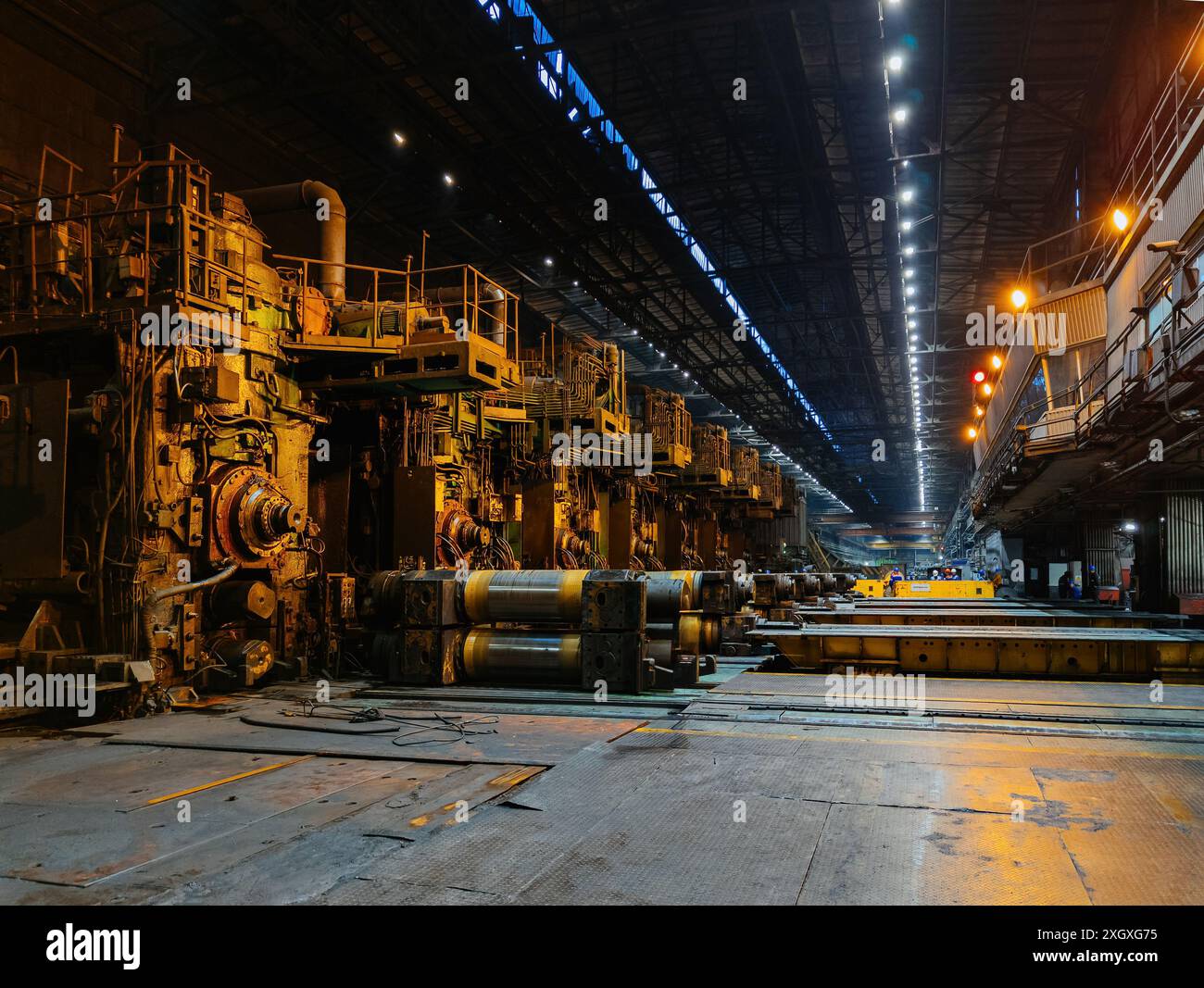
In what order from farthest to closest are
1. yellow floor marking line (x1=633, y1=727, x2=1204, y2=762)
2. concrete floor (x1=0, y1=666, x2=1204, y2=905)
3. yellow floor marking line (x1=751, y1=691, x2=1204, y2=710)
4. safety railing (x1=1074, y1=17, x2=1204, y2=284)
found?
safety railing (x1=1074, y1=17, x2=1204, y2=284) < yellow floor marking line (x1=751, y1=691, x2=1204, y2=710) < yellow floor marking line (x1=633, y1=727, x2=1204, y2=762) < concrete floor (x1=0, y1=666, x2=1204, y2=905)

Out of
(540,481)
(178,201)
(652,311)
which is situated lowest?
(540,481)

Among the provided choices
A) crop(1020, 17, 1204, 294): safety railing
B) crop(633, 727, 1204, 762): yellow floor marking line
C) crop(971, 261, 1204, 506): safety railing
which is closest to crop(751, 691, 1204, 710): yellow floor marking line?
crop(633, 727, 1204, 762): yellow floor marking line

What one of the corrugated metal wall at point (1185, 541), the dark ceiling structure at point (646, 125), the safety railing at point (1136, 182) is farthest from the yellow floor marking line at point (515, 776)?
the corrugated metal wall at point (1185, 541)

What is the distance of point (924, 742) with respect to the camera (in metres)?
5.73

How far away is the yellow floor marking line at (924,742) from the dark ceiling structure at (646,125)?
1173 centimetres

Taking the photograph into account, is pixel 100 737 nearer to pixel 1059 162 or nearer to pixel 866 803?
pixel 866 803

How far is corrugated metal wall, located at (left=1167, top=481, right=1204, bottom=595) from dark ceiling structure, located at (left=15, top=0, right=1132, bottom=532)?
886 centimetres

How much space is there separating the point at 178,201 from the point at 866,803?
9243 millimetres

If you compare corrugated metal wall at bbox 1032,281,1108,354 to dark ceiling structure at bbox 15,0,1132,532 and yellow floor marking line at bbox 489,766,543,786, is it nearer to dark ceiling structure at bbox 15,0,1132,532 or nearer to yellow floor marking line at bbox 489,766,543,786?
dark ceiling structure at bbox 15,0,1132,532

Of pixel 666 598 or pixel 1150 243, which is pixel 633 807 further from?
pixel 1150 243

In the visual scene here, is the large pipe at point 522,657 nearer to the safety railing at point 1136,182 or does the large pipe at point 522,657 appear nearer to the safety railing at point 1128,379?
the safety railing at point 1128,379

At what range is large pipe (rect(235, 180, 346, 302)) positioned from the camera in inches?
501
